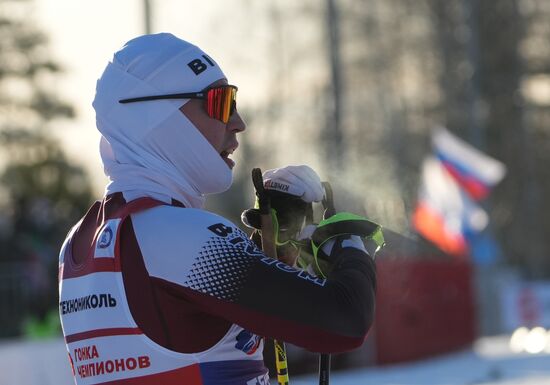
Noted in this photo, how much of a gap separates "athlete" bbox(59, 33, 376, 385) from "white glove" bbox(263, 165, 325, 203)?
7.3 inches

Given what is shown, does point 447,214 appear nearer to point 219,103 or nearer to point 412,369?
point 412,369

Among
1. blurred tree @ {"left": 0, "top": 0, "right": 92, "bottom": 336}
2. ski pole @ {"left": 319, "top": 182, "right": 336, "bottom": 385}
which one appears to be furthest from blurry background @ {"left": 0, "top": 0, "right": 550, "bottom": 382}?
ski pole @ {"left": 319, "top": 182, "right": 336, "bottom": 385}

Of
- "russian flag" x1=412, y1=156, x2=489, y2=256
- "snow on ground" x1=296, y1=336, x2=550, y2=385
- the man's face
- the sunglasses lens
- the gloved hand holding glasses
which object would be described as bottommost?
"snow on ground" x1=296, y1=336, x2=550, y2=385

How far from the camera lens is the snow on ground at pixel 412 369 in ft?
37.8

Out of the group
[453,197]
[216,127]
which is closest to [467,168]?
[453,197]

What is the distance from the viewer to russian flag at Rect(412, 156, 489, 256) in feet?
76.6

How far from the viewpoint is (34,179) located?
2359cm

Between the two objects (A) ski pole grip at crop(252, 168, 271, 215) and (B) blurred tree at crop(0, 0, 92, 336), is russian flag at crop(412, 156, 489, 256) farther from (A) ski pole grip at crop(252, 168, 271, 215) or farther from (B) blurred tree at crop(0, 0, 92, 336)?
(A) ski pole grip at crop(252, 168, 271, 215)

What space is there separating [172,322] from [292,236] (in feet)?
1.97

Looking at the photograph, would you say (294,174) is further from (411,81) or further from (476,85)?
(411,81)

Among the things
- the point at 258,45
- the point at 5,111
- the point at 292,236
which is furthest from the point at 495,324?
the point at 292,236

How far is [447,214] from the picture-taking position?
2355cm

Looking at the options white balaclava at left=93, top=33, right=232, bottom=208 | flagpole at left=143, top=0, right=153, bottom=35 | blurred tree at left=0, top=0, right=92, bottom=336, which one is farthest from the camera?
blurred tree at left=0, top=0, right=92, bottom=336

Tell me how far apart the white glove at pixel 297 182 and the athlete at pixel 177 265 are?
184 mm
